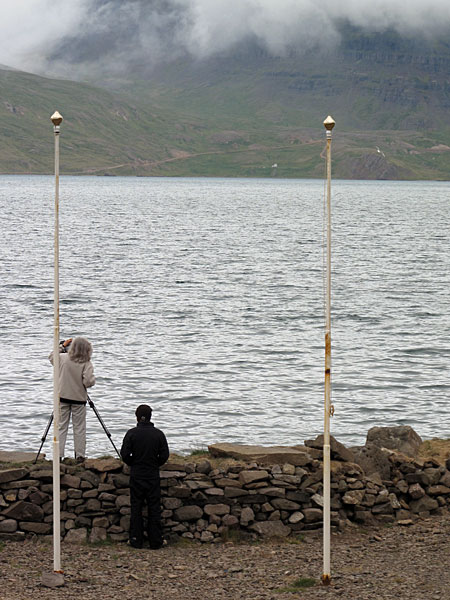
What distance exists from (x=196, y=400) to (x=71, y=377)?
43.8 feet

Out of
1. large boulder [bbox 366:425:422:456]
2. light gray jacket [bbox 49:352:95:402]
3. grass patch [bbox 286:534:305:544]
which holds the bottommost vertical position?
grass patch [bbox 286:534:305:544]

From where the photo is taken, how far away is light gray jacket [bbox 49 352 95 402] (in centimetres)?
1566

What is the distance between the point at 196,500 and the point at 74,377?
3.19 meters

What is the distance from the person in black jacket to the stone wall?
41cm

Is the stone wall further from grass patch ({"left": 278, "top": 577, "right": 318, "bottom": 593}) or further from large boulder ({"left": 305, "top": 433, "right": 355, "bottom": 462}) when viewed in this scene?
grass patch ({"left": 278, "top": 577, "right": 318, "bottom": 593})

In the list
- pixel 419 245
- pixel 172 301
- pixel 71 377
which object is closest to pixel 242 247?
pixel 419 245

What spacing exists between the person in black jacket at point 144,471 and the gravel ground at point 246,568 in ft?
0.99

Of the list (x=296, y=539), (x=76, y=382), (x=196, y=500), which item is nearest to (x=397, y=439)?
(x=296, y=539)

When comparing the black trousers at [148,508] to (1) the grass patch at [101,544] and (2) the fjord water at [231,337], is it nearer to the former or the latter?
(1) the grass patch at [101,544]

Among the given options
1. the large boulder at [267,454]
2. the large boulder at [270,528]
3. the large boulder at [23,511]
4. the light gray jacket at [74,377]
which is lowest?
the large boulder at [270,528]

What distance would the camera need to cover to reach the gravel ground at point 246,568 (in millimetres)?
12398

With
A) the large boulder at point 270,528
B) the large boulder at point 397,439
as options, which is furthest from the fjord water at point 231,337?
the large boulder at point 270,528

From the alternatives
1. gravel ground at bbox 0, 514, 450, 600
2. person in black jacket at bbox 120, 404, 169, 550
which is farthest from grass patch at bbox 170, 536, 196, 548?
person in black jacket at bbox 120, 404, 169, 550

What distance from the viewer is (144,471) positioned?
14.1 metres
